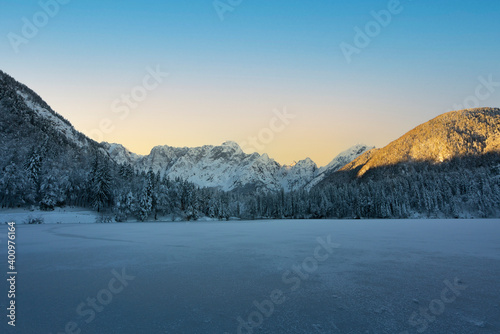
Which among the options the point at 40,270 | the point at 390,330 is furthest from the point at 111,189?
the point at 390,330

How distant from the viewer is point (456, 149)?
198000mm

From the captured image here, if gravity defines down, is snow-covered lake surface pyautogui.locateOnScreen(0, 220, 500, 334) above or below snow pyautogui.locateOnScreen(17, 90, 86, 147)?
below

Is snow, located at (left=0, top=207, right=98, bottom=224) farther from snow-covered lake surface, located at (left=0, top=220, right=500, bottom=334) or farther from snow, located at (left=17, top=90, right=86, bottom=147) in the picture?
snow, located at (left=17, top=90, right=86, bottom=147)

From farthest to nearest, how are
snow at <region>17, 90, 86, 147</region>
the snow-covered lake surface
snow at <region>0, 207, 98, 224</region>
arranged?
snow at <region>17, 90, 86, 147</region> → snow at <region>0, 207, 98, 224</region> → the snow-covered lake surface

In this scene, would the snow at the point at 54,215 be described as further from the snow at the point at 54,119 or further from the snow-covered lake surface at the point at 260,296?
the snow at the point at 54,119

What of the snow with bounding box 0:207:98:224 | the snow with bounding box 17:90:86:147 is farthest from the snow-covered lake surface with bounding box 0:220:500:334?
the snow with bounding box 17:90:86:147

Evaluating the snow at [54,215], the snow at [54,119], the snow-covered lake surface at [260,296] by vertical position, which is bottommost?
the snow-covered lake surface at [260,296]

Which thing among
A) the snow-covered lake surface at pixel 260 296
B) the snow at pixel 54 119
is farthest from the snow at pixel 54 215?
the snow at pixel 54 119

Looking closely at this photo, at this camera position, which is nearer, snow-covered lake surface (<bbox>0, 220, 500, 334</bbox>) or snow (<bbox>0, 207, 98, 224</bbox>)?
snow-covered lake surface (<bbox>0, 220, 500, 334</bbox>)

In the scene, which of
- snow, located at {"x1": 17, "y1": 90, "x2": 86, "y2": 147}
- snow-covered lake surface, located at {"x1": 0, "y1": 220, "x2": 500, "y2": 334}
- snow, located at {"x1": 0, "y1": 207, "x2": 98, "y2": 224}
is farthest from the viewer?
snow, located at {"x1": 17, "y1": 90, "x2": 86, "y2": 147}

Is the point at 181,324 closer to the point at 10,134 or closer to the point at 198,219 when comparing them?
the point at 198,219

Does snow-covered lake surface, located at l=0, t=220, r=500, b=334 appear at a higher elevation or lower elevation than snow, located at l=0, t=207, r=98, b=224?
lower

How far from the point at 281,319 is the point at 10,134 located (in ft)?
473

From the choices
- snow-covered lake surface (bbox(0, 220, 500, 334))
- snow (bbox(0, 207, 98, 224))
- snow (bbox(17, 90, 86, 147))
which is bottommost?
snow-covered lake surface (bbox(0, 220, 500, 334))
